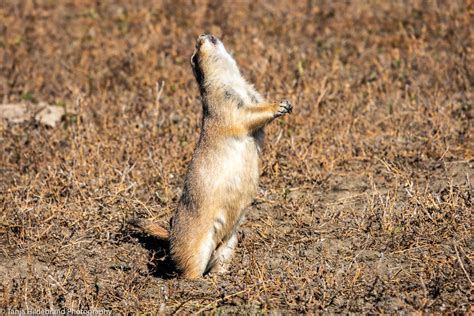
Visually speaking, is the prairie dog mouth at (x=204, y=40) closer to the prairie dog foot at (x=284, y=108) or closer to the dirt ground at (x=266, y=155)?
the prairie dog foot at (x=284, y=108)

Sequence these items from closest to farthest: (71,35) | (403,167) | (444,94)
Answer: (403,167), (444,94), (71,35)

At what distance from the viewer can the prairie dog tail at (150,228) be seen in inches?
237

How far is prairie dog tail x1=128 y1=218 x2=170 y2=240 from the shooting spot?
19.7 ft

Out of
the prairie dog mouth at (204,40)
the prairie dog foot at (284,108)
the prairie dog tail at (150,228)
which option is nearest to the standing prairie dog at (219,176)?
the prairie dog foot at (284,108)

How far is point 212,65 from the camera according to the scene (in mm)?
5941

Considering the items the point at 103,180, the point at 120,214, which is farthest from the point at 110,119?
the point at 120,214

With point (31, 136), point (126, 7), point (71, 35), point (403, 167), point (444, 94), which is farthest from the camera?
point (126, 7)

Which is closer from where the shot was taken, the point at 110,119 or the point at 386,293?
the point at 386,293

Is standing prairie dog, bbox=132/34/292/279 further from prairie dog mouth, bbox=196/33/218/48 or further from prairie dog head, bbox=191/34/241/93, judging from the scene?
prairie dog mouth, bbox=196/33/218/48

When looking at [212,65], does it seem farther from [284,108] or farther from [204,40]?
[284,108]

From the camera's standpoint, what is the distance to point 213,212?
5.64m

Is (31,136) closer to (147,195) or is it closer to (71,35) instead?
(147,195)

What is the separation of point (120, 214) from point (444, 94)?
4.46 m

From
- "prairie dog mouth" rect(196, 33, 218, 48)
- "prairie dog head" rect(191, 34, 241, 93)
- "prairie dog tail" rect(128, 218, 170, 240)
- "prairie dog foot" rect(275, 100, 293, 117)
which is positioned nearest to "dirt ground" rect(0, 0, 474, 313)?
"prairie dog tail" rect(128, 218, 170, 240)
